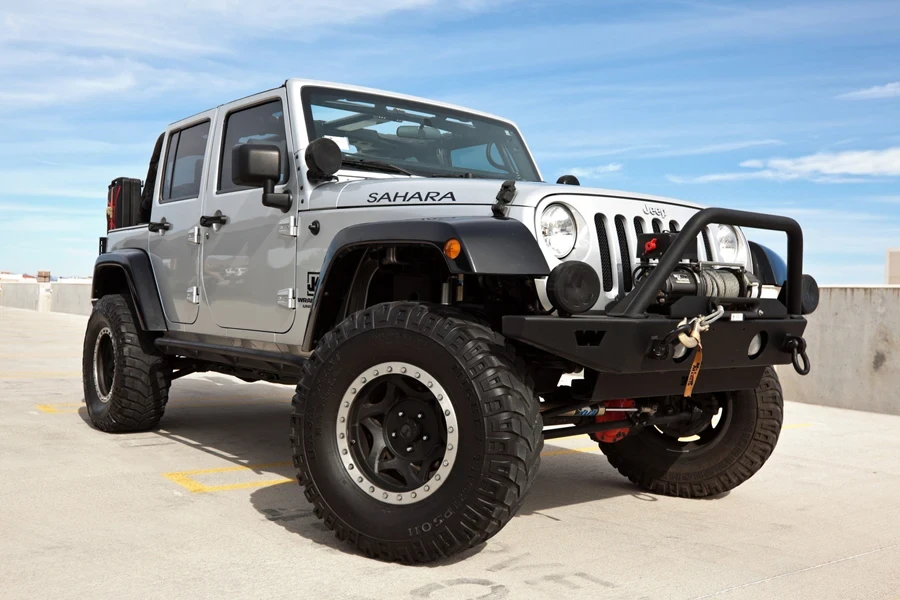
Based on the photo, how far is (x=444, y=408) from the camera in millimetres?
3469

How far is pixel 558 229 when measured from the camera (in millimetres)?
3703

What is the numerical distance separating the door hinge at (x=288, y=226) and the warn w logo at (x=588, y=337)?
1.83 meters

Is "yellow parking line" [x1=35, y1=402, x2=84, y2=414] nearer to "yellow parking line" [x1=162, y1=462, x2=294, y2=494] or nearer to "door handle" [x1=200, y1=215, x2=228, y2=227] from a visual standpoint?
"yellow parking line" [x1=162, y1=462, x2=294, y2=494]

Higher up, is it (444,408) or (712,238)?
(712,238)

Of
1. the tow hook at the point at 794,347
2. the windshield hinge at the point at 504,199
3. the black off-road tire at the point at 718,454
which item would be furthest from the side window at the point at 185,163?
the tow hook at the point at 794,347

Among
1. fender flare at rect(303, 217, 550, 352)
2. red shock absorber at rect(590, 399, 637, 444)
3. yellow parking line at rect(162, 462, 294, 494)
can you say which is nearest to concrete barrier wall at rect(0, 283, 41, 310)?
yellow parking line at rect(162, 462, 294, 494)

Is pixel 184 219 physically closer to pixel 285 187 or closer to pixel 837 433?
pixel 285 187

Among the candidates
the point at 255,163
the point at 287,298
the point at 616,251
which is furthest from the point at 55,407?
the point at 616,251

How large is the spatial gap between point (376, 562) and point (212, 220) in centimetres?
262

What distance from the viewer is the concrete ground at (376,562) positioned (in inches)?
133

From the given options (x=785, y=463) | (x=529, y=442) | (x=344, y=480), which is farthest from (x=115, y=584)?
(x=785, y=463)

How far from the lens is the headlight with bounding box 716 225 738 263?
14.2ft

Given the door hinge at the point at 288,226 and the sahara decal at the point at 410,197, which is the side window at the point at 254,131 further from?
the sahara decal at the point at 410,197

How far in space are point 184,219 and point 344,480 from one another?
2.78 m
